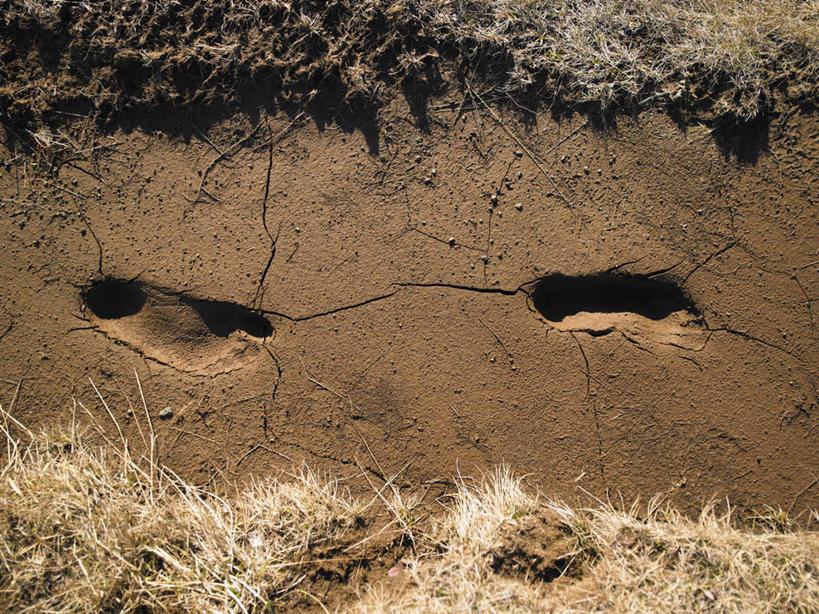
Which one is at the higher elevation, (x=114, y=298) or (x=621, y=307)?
(x=621, y=307)

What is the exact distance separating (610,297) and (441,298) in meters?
0.95

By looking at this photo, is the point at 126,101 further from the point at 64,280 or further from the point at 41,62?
the point at 64,280

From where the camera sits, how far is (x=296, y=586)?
269 cm

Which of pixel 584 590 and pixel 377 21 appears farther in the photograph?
pixel 377 21

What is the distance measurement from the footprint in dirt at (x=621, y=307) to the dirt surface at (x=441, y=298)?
0.04ft

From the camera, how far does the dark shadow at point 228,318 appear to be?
9.26 feet

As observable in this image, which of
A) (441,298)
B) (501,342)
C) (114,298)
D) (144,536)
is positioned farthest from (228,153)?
(144,536)

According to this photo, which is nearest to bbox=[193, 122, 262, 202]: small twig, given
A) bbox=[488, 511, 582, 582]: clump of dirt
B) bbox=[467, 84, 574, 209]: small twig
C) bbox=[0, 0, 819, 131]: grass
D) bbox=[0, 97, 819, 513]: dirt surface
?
bbox=[0, 97, 819, 513]: dirt surface

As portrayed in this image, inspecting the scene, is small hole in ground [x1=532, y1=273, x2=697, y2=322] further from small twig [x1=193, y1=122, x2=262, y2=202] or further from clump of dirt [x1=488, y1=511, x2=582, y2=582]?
small twig [x1=193, y1=122, x2=262, y2=202]

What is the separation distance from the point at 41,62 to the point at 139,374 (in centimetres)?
185

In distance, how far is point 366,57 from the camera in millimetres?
2812

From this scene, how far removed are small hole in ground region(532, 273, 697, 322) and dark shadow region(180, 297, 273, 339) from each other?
152cm

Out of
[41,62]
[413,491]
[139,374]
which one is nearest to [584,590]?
[413,491]

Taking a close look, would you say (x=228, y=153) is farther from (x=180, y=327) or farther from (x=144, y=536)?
(x=144, y=536)
